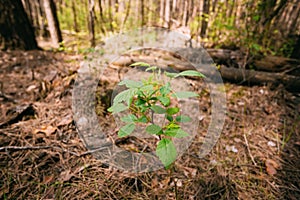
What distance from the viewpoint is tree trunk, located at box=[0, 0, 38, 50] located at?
9.02 feet

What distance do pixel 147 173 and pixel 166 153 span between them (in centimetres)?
62

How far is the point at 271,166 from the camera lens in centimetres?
144

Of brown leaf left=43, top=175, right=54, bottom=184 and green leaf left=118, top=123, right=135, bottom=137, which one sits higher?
green leaf left=118, top=123, right=135, bottom=137

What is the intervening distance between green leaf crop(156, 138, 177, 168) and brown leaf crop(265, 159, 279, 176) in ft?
3.31

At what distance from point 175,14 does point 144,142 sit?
12.4ft

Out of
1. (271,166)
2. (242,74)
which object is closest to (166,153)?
(271,166)

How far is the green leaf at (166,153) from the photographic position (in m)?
0.76

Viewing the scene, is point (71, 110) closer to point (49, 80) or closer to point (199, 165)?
point (49, 80)

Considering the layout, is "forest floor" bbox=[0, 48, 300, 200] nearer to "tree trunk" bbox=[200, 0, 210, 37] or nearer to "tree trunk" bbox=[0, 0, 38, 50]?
"tree trunk" bbox=[0, 0, 38, 50]

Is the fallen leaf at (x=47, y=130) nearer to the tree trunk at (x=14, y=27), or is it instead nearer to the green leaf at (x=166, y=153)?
the green leaf at (x=166, y=153)

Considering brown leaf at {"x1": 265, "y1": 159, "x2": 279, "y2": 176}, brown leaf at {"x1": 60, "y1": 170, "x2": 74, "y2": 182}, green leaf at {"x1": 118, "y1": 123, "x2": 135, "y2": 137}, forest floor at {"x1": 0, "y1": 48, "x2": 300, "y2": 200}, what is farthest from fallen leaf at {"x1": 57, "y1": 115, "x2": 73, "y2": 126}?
brown leaf at {"x1": 265, "y1": 159, "x2": 279, "y2": 176}

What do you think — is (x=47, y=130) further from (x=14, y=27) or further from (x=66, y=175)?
(x=14, y=27)

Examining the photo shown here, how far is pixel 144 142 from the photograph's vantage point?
1539 millimetres

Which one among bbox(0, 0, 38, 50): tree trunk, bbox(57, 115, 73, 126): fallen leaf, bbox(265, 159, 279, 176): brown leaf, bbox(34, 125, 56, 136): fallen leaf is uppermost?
bbox(0, 0, 38, 50): tree trunk
